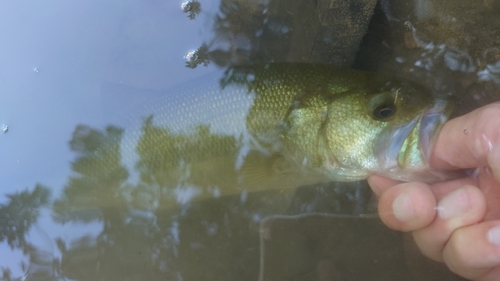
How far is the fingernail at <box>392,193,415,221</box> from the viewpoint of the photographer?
1182 millimetres

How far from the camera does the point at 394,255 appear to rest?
1815 mm

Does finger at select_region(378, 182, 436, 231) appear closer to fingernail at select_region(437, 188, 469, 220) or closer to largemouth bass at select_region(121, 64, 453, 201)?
fingernail at select_region(437, 188, 469, 220)

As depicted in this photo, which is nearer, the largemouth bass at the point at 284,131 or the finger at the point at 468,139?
the finger at the point at 468,139

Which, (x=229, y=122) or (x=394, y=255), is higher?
(x=229, y=122)

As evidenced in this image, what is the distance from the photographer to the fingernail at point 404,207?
1.18 m

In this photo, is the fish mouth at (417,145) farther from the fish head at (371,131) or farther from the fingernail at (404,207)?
the fingernail at (404,207)

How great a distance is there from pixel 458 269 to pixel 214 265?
48.7 inches

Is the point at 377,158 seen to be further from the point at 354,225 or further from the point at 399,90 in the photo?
the point at 354,225

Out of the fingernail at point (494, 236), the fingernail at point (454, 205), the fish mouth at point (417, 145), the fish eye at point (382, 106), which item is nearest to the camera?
the fingernail at point (494, 236)

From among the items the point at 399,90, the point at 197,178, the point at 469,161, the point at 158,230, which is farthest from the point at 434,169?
the point at 158,230

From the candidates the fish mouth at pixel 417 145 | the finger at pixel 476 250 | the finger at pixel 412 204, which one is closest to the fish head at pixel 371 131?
the fish mouth at pixel 417 145

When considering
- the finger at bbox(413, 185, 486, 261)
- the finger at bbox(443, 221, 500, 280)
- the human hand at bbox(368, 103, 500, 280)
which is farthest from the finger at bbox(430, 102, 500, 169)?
the finger at bbox(443, 221, 500, 280)

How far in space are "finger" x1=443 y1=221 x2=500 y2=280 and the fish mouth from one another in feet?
0.84

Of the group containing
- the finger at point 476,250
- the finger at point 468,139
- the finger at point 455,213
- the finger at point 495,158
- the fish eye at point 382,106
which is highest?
the fish eye at point 382,106
